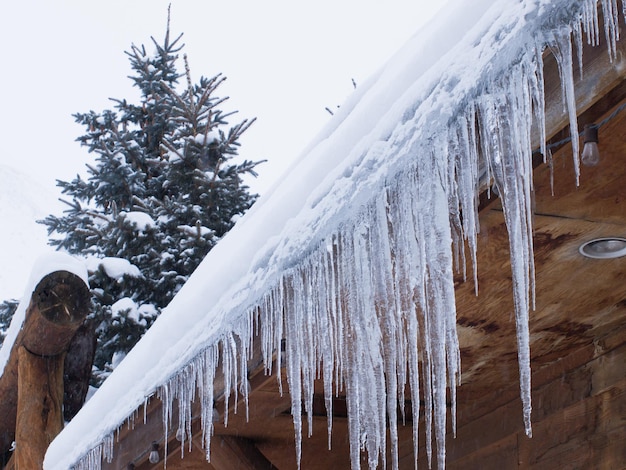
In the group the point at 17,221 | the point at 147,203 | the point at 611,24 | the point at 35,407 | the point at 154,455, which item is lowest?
the point at 154,455

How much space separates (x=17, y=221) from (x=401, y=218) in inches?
2293

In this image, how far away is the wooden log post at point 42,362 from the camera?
4.55 metres

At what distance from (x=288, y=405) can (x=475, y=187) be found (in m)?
1.45

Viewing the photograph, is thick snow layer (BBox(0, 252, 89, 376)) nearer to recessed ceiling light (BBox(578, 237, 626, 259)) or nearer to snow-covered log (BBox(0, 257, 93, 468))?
snow-covered log (BBox(0, 257, 93, 468))

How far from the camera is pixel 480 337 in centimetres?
272

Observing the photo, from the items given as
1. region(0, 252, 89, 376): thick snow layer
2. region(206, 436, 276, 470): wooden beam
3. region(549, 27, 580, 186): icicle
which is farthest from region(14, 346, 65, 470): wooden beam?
region(549, 27, 580, 186): icicle

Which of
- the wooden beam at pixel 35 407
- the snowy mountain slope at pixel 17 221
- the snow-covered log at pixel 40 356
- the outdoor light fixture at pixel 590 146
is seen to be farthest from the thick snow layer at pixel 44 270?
the snowy mountain slope at pixel 17 221

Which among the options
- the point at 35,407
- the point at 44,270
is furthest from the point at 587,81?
the point at 35,407

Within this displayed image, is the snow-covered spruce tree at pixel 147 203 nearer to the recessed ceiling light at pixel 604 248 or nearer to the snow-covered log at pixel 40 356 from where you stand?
the snow-covered log at pixel 40 356

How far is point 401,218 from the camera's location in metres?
1.71

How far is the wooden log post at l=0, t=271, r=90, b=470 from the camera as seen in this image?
14.9ft

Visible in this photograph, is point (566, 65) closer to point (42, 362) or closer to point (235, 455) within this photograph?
point (235, 455)

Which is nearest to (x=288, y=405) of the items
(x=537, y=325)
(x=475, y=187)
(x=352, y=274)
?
(x=537, y=325)

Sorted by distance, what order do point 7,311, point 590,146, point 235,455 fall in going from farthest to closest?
→ point 7,311 → point 235,455 → point 590,146
